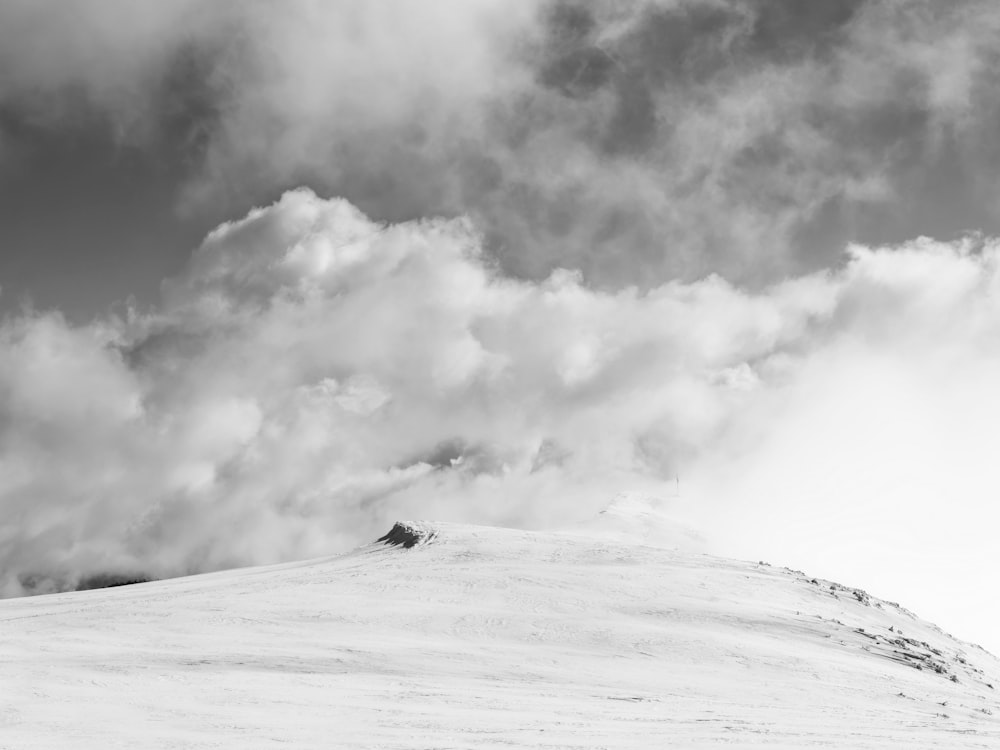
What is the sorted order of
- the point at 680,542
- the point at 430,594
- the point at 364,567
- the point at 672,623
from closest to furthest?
the point at 672,623 < the point at 430,594 < the point at 364,567 < the point at 680,542

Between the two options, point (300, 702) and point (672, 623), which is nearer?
point (300, 702)

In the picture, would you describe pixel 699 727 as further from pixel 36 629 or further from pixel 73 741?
pixel 36 629

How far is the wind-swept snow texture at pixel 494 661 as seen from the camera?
15.8m

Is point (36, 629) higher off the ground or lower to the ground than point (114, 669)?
higher

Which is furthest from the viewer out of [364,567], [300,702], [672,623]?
[364,567]

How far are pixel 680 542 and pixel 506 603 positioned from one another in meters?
39.9

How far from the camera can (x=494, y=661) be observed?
2175 cm

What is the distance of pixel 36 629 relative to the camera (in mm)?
24516

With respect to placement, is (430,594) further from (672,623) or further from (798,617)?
(798,617)

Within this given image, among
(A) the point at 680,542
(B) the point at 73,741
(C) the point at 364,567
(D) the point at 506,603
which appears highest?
(A) the point at 680,542

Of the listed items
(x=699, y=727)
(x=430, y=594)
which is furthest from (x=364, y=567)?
(x=699, y=727)

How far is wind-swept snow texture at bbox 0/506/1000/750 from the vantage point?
15.8m

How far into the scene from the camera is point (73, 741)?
14.7 meters

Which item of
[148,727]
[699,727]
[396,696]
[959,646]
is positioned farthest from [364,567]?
[959,646]
